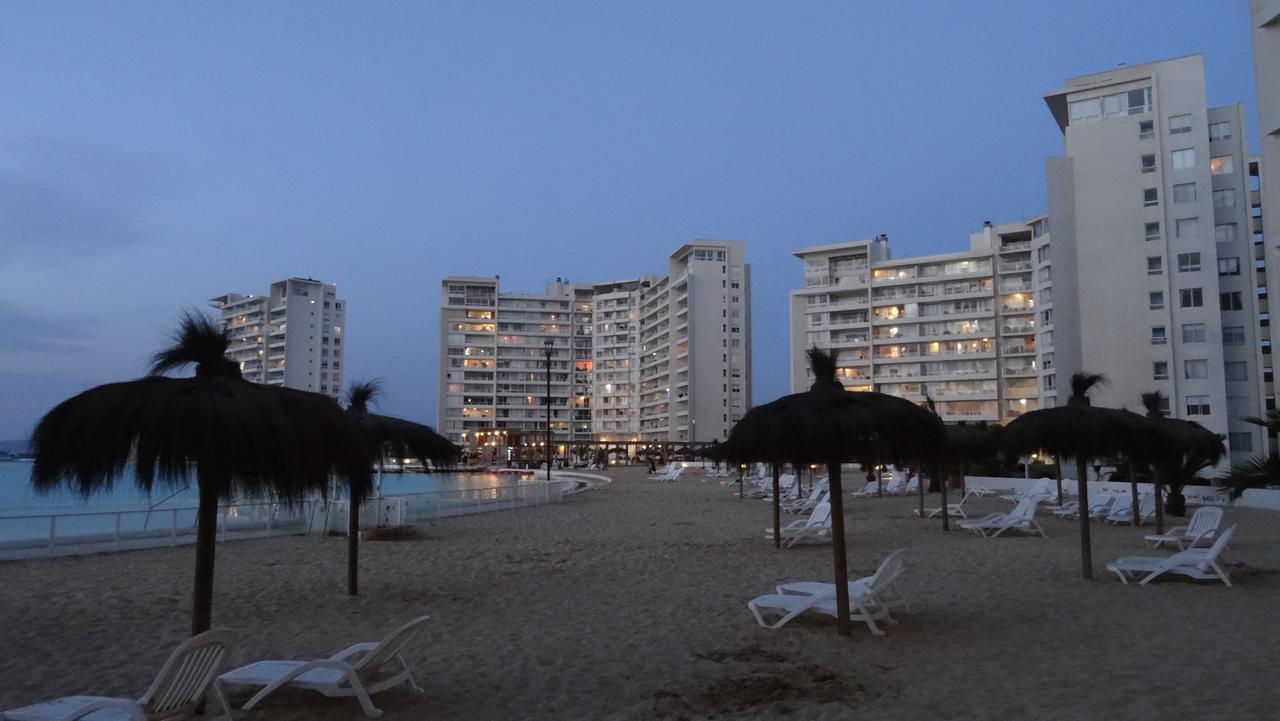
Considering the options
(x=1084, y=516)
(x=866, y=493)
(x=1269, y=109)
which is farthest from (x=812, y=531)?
(x=1269, y=109)

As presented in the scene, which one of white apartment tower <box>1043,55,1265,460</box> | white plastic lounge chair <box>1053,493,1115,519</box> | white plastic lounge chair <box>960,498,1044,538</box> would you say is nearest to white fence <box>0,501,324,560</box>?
white plastic lounge chair <box>960,498,1044,538</box>

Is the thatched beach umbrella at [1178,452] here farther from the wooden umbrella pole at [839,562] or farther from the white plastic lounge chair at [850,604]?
the wooden umbrella pole at [839,562]

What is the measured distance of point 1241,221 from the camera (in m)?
44.6

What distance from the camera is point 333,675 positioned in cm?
549

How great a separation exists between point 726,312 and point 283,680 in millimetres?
96757

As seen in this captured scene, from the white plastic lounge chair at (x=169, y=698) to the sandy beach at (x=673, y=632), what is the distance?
612 millimetres

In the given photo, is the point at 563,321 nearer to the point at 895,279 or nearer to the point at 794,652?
the point at 895,279

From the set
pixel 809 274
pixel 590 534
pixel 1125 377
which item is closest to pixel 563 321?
pixel 809 274

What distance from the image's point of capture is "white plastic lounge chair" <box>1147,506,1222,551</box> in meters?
13.1

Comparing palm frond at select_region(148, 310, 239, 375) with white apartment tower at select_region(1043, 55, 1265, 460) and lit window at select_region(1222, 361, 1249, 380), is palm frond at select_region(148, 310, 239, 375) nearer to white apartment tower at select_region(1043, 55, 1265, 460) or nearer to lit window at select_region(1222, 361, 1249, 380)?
white apartment tower at select_region(1043, 55, 1265, 460)

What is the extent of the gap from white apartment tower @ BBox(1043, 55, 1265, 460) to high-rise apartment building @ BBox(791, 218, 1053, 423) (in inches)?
654

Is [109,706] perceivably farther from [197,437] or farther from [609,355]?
[609,355]

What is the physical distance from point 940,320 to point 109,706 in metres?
74.8

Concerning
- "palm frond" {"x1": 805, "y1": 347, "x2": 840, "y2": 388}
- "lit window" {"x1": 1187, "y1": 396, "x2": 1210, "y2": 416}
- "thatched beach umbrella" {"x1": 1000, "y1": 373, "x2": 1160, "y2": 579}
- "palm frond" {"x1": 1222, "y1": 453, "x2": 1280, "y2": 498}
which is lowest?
"palm frond" {"x1": 1222, "y1": 453, "x2": 1280, "y2": 498}
